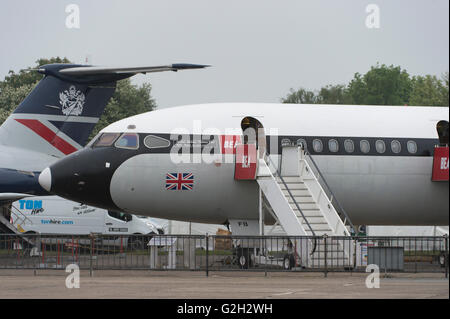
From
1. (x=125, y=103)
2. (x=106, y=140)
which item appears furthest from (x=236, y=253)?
(x=125, y=103)

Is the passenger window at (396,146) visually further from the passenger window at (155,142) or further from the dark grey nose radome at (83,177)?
the dark grey nose radome at (83,177)

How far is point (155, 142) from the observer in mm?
25125

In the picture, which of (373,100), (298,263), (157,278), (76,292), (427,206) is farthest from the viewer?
(373,100)

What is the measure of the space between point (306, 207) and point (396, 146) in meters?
4.02

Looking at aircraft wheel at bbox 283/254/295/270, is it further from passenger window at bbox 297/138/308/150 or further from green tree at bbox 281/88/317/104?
green tree at bbox 281/88/317/104

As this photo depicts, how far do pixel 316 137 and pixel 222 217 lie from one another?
3.70 m

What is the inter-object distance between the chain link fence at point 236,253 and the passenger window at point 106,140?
269 centimetres

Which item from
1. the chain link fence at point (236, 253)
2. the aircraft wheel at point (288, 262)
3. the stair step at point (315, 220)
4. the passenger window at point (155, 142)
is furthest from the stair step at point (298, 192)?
the passenger window at point (155, 142)

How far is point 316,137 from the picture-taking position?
26156 mm

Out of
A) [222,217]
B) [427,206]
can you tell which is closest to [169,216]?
[222,217]

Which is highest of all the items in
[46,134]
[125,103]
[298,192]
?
[125,103]

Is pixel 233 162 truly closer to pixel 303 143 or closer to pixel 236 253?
pixel 303 143

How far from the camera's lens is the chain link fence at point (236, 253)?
74.3 ft

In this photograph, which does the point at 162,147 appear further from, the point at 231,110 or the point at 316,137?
the point at 316,137
